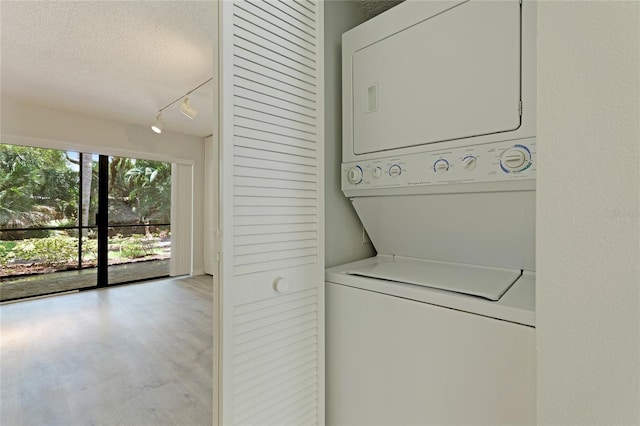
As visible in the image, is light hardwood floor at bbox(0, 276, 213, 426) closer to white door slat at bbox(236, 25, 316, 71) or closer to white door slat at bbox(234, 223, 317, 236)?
white door slat at bbox(234, 223, 317, 236)

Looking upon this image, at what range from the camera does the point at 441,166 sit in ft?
3.50

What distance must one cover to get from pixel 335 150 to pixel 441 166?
0.53 meters

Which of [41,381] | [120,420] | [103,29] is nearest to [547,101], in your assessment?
[120,420]

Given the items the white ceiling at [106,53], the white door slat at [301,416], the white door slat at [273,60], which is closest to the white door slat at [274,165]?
the white door slat at [273,60]

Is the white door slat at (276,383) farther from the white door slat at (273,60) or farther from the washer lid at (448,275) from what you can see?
the white door slat at (273,60)

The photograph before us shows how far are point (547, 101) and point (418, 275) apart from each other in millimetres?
700

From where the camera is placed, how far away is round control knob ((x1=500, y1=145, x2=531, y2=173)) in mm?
899

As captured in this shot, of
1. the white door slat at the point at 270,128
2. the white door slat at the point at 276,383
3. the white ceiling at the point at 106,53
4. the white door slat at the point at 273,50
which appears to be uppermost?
the white ceiling at the point at 106,53

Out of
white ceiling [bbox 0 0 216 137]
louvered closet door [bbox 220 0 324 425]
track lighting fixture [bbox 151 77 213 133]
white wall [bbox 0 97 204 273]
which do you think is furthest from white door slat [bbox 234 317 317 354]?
white wall [bbox 0 97 204 273]

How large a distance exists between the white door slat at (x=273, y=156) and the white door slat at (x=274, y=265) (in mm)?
374

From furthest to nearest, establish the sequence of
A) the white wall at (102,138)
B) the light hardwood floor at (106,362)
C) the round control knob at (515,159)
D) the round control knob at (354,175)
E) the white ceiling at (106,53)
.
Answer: the white wall at (102,138), the white ceiling at (106,53), the light hardwood floor at (106,362), the round control knob at (354,175), the round control knob at (515,159)

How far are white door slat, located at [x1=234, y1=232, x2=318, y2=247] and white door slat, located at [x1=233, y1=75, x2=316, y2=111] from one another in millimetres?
480

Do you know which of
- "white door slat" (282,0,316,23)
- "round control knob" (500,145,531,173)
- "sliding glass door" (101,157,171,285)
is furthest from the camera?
"sliding glass door" (101,157,171,285)

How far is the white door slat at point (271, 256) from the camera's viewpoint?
3.22 feet
